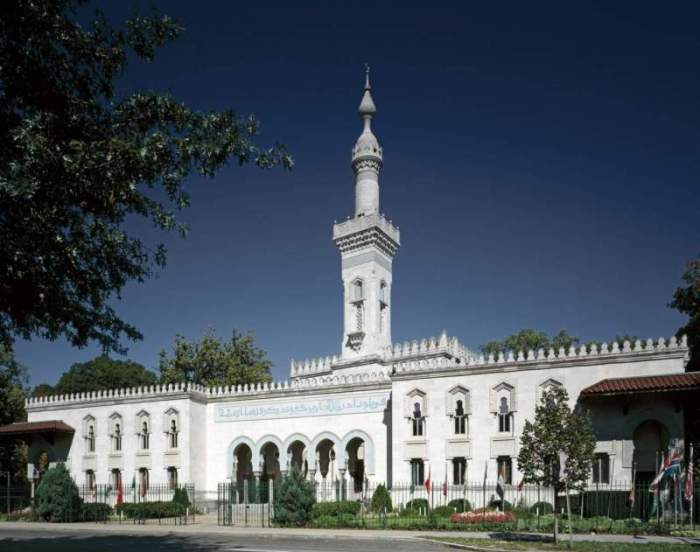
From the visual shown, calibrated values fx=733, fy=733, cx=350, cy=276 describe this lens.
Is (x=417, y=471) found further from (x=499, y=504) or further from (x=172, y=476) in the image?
(x=172, y=476)

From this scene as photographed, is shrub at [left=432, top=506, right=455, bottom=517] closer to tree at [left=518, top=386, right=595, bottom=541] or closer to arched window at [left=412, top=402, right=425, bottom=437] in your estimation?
arched window at [left=412, top=402, right=425, bottom=437]

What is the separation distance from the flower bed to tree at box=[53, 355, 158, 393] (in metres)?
43.5

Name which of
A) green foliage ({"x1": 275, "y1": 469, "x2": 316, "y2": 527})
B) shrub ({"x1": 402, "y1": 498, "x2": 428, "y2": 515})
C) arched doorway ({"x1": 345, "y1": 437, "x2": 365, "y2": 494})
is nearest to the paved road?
green foliage ({"x1": 275, "y1": 469, "x2": 316, "y2": 527})

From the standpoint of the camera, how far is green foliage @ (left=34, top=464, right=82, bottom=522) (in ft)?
104

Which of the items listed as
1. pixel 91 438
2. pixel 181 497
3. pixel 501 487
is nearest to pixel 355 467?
pixel 181 497

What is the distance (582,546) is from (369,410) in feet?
64.7

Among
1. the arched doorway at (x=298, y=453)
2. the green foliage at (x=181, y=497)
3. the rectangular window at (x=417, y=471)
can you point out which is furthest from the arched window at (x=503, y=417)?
the green foliage at (x=181, y=497)

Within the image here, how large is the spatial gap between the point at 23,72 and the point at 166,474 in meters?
33.4

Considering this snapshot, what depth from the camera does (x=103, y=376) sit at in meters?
65.6

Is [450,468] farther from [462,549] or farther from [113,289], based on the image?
[113,289]

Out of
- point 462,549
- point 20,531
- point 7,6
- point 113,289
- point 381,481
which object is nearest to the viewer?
point 7,6

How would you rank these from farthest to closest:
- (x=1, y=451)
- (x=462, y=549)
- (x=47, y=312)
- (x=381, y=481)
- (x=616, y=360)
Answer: (x=1, y=451), (x=381, y=481), (x=616, y=360), (x=462, y=549), (x=47, y=312)

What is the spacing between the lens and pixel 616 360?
3095 centimetres

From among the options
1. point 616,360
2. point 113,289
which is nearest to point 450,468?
point 616,360
